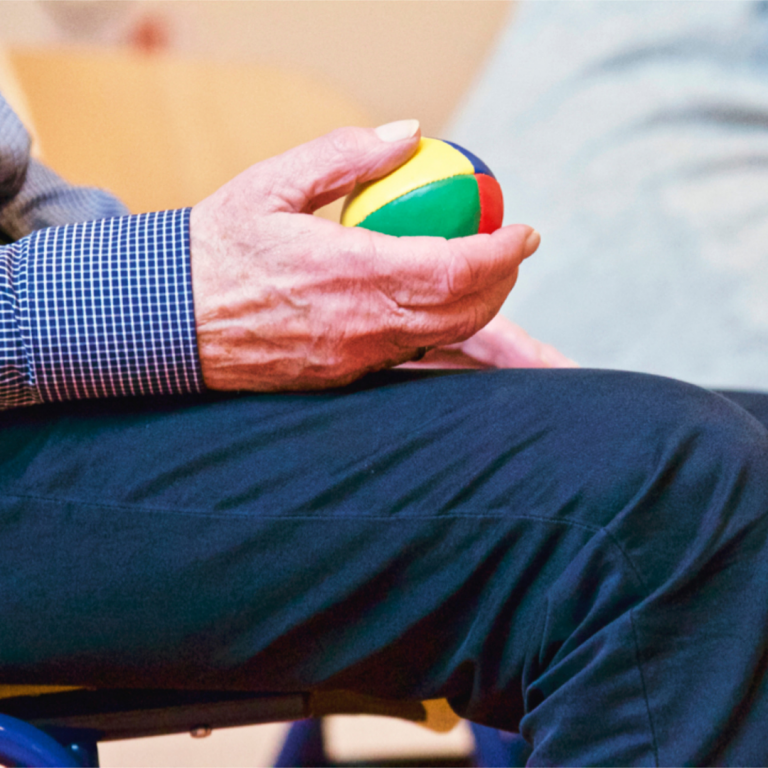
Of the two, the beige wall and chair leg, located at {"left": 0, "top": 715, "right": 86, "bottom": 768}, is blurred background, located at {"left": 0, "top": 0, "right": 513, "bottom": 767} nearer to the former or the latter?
the beige wall

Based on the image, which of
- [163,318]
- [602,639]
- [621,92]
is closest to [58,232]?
[163,318]

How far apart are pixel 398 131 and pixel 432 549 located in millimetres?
338

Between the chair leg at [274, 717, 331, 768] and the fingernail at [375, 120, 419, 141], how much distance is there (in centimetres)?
88

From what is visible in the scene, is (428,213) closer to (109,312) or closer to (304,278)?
(304,278)

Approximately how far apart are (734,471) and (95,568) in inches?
17.5

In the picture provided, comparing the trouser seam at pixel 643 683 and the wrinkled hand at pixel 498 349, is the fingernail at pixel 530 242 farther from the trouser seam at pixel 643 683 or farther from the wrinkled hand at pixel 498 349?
the trouser seam at pixel 643 683

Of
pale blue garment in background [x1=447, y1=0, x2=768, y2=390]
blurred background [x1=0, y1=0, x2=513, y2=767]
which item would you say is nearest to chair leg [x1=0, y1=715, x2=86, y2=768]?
pale blue garment in background [x1=447, y1=0, x2=768, y2=390]

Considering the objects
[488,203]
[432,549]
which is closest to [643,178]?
[488,203]

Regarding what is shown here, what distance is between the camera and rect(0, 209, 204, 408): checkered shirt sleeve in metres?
0.49

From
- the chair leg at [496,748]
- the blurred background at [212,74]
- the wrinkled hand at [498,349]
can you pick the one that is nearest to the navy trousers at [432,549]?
the wrinkled hand at [498,349]

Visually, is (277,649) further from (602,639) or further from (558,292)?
(558,292)

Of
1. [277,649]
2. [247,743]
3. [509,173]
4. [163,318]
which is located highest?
[509,173]

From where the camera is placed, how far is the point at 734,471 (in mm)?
445

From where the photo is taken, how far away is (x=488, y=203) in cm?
60
